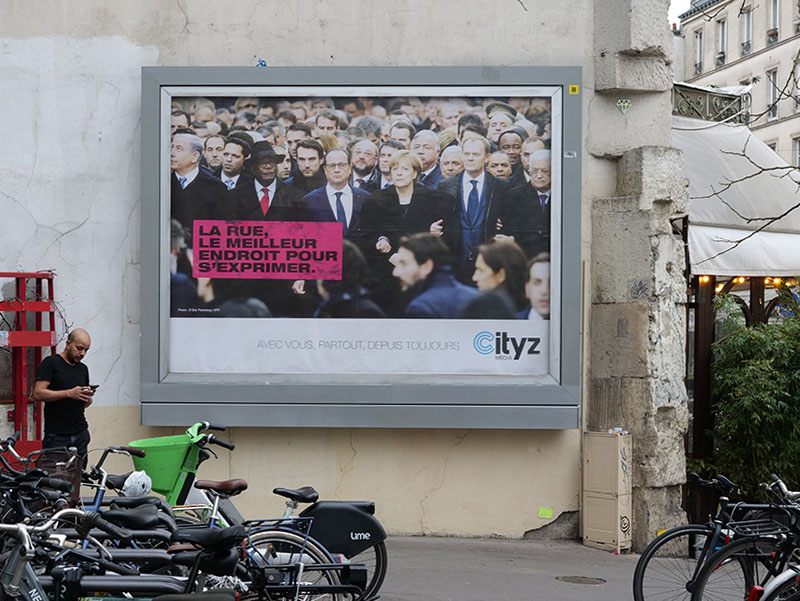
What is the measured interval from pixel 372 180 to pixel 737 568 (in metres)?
4.81

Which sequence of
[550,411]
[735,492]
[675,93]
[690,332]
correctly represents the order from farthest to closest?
1. [675,93]
2. [690,332]
3. [735,492]
4. [550,411]

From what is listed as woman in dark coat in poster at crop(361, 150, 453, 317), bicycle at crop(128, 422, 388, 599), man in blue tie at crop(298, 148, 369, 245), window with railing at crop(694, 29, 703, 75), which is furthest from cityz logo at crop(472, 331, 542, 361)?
window with railing at crop(694, 29, 703, 75)

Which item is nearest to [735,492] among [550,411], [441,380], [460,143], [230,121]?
[550,411]

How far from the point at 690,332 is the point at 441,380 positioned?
3.39 m

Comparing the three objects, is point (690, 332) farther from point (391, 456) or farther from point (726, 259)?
point (391, 456)

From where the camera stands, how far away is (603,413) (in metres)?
9.45

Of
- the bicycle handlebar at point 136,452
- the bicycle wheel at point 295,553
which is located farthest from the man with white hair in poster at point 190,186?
the bicycle wheel at point 295,553

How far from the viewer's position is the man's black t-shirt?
8094 millimetres

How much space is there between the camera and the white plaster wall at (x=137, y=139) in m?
9.41

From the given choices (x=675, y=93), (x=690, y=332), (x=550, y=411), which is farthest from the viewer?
(x=675, y=93)

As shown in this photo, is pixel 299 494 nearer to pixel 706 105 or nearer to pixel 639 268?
pixel 639 268

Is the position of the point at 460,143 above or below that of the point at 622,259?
above

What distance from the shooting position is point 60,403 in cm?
810

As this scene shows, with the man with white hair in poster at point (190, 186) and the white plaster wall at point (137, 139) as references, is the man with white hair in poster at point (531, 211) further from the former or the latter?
the man with white hair in poster at point (190, 186)
